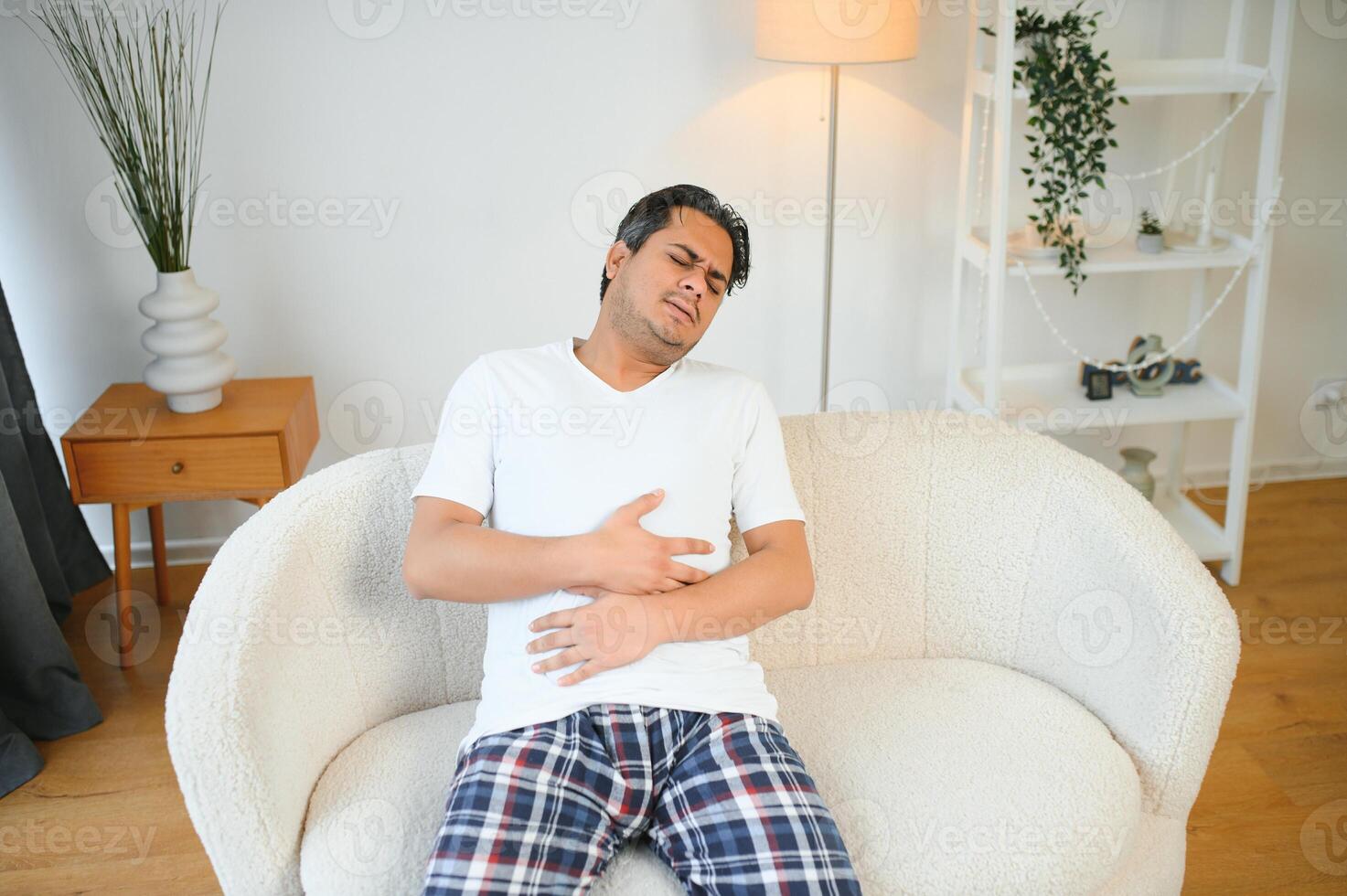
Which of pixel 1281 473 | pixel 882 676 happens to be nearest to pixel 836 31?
pixel 882 676

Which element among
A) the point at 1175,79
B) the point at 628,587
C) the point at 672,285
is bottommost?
the point at 628,587

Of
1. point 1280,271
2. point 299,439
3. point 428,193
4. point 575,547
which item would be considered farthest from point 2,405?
point 1280,271

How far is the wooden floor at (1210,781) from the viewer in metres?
1.88

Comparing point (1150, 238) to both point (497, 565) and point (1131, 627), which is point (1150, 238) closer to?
point (1131, 627)

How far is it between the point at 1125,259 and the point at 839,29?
0.81 metres

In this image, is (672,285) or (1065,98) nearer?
(672,285)

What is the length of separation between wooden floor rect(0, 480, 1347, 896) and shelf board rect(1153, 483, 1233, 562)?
0.34ft

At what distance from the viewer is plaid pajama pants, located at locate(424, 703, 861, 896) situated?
1.24 metres

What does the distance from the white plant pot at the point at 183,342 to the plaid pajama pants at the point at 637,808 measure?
4.12ft

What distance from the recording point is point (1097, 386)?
268 centimetres

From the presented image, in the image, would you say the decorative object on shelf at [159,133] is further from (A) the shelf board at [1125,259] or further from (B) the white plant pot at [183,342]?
(A) the shelf board at [1125,259]

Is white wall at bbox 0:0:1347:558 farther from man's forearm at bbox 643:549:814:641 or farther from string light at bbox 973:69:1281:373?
man's forearm at bbox 643:549:814:641

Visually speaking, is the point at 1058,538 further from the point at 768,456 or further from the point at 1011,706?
the point at 768,456

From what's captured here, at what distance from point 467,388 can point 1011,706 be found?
2.80 feet
